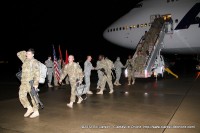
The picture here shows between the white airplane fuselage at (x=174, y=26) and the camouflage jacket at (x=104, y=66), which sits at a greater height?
the white airplane fuselage at (x=174, y=26)

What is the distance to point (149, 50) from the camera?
48.5 ft

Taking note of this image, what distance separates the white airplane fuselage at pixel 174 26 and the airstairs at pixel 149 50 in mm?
922

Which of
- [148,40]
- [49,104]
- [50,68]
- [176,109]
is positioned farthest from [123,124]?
[148,40]

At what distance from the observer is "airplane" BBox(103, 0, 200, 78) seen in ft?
48.9

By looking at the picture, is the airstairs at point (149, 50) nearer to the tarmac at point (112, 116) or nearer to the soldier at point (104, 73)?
the soldier at point (104, 73)

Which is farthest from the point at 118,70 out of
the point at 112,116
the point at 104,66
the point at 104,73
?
the point at 112,116

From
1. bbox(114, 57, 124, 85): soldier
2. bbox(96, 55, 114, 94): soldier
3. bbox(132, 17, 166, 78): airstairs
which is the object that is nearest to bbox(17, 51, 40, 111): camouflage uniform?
bbox(96, 55, 114, 94): soldier

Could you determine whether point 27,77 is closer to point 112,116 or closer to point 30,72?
point 30,72

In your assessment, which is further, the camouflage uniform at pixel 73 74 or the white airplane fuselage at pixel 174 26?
the white airplane fuselage at pixel 174 26

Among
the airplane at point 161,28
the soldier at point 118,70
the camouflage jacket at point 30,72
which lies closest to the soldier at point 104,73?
the soldier at point 118,70

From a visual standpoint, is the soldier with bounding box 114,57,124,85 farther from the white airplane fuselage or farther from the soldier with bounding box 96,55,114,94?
the white airplane fuselage

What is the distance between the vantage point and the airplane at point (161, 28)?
14898 mm

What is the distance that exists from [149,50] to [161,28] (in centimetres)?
194

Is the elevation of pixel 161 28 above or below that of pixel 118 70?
above
